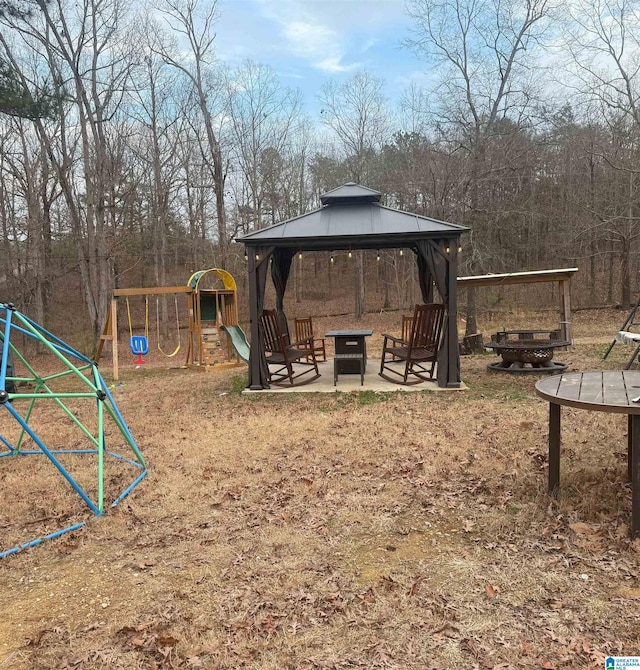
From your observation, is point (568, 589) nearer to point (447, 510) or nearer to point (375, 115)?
point (447, 510)

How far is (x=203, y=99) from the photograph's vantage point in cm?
1653

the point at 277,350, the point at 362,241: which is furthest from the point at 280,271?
the point at 277,350

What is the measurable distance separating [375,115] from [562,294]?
12246mm

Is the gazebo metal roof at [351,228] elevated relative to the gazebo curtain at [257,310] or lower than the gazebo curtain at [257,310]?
elevated

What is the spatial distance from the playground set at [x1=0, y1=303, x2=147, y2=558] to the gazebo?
2582mm

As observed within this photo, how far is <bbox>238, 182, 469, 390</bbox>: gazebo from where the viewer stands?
7203mm

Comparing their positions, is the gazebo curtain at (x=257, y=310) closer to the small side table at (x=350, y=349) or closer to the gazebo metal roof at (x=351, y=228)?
the gazebo metal roof at (x=351, y=228)

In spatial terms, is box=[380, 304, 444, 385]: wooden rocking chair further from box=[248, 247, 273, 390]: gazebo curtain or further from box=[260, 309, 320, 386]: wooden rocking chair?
box=[248, 247, 273, 390]: gazebo curtain

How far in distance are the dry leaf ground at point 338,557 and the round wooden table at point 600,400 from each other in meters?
0.22

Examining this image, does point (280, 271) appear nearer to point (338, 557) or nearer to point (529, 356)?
point (529, 356)

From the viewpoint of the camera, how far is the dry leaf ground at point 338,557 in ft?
6.59

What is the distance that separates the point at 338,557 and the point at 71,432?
425cm

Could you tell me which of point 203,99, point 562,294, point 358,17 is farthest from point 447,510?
point 203,99

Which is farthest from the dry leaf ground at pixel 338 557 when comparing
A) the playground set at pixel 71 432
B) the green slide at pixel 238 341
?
the green slide at pixel 238 341
